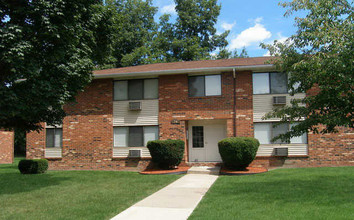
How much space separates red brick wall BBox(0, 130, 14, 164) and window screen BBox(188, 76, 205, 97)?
1645cm

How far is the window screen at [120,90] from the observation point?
15.5m

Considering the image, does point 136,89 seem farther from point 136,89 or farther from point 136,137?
point 136,137

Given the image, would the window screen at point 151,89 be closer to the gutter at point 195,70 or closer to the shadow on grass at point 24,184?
the gutter at point 195,70

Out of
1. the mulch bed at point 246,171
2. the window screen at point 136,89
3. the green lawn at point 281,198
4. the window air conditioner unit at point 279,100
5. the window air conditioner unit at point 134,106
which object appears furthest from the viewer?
the window screen at point 136,89

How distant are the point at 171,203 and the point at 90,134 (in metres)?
9.16

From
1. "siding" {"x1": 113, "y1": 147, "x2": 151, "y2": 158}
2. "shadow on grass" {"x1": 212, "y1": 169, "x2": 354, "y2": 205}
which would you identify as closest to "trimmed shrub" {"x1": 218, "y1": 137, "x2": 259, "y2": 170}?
"shadow on grass" {"x1": 212, "y1": 169, "x2": 354, "y2": 205}

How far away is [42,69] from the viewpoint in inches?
367

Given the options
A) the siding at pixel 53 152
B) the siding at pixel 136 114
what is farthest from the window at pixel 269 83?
the siding at pixel 53 152

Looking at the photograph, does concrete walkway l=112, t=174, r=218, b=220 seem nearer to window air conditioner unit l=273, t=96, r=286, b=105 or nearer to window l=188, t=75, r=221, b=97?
window l=188, t=75, r=221, b=97

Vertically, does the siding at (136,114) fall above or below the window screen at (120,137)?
above

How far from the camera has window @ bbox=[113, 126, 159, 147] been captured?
49.4 ft

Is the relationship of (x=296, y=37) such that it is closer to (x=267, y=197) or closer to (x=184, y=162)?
(x=267, y=197)

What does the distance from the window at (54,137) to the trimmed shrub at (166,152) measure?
5.23m

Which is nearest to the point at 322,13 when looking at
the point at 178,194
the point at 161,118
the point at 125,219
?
the point at 178,194
